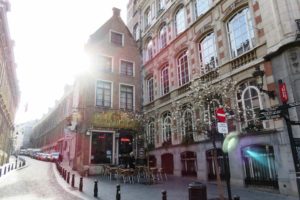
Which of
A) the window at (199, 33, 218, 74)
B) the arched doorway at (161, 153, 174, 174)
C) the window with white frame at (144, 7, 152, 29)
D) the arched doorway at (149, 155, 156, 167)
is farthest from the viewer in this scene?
the window with white frame at (144, 7, 152, 29)

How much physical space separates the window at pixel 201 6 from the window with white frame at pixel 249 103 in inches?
241

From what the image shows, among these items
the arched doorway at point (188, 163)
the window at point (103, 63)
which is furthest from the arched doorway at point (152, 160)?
the window at point (103, 63)

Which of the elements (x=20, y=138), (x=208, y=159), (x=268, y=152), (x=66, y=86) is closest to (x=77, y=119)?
(x=208, y=159)

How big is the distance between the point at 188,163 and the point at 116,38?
1367 centimetres

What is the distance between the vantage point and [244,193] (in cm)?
908

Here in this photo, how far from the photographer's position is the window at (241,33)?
38.1ft

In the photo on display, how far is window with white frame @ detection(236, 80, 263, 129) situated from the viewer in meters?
10.5

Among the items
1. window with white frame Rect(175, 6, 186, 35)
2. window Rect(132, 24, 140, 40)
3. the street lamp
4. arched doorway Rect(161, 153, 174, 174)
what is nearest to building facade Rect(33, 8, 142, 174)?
window Rect(132, 24, 140, 40)

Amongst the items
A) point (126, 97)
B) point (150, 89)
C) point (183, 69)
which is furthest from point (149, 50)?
point (183, 69)

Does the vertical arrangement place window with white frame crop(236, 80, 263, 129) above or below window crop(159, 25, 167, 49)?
below

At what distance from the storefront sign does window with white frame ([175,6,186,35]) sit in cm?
769

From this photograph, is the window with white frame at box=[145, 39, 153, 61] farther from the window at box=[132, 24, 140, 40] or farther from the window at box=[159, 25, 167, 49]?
the window at box=[132, 24, 140, 40]

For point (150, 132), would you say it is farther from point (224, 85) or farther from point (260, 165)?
point (224, 85)

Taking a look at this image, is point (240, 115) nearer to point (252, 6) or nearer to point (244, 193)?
point (244, 193)
